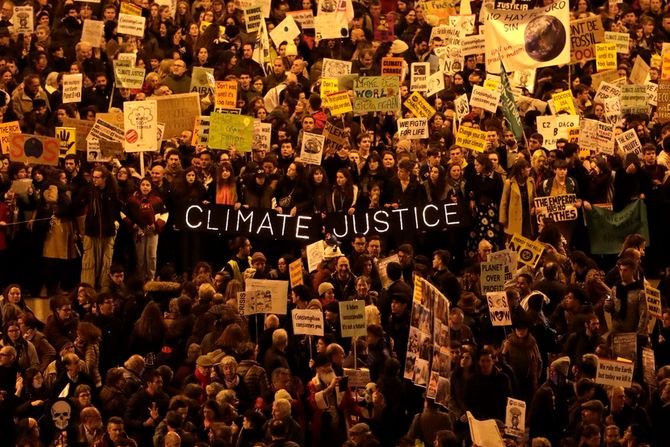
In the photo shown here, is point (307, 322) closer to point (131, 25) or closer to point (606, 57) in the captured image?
point (606, 57)

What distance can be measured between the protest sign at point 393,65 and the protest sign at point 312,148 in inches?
138

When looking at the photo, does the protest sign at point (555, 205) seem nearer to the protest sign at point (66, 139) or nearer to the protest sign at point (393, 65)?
the protest sign at point (393, 65)

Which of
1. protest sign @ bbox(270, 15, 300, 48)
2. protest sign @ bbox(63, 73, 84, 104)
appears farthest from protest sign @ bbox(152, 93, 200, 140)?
protest sign @ bbox(270, 15, 300, 48)

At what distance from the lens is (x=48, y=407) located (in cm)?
2283

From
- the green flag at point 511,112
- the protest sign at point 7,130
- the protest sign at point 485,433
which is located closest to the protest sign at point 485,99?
the green flag at point 511,112

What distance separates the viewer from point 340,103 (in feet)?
96.1

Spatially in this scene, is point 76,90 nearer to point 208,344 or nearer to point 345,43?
point 345,43

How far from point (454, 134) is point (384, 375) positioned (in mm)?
6881

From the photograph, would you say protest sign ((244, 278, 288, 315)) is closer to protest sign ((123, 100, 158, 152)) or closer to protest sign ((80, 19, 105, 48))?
protest sign ((123, 100, 158, 152))

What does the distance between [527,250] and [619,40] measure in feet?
22.0

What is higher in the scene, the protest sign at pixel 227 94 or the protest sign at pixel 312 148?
the protest sign at pixel 227 94

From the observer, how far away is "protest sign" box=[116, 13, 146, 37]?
3219 cm

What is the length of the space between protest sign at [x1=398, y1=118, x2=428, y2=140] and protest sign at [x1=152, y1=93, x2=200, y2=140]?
2.68 m

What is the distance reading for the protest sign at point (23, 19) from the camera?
32.7 meters
